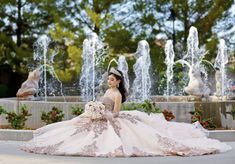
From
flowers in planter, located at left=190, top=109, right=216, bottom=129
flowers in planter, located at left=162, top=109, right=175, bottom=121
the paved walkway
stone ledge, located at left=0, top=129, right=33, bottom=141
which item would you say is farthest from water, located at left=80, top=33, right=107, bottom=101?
the paved walkway

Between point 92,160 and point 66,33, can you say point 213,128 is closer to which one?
point 92,160

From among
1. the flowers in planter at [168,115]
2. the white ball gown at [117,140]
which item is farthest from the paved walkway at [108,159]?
the flowers in planter at [168,115]

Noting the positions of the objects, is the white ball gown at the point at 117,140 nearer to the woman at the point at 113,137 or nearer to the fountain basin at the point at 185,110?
the woman at the point at 113,137

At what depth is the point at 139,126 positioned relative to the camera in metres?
8.68

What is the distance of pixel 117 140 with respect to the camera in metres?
8.23

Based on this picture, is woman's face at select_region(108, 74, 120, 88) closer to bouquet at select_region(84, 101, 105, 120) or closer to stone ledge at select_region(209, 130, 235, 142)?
bouquet at select_region(84, 101, 105, 120)

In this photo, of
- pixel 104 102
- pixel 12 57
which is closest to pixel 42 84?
pixel 12 57

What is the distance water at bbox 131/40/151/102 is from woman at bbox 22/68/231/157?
1383 cm

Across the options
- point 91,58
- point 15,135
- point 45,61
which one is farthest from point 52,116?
point 45,61

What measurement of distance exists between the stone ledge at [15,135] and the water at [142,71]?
12193 millimetres

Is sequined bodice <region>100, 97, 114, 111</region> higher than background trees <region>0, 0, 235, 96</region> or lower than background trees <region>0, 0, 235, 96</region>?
lower

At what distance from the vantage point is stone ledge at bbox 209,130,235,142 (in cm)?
1055

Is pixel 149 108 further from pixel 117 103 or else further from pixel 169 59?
pixel 169 59

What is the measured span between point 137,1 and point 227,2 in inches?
199
